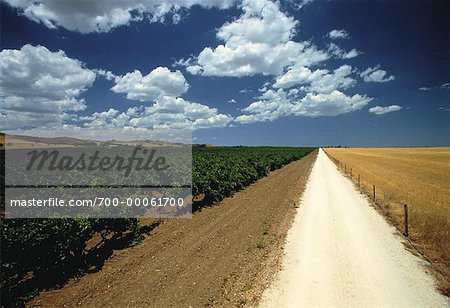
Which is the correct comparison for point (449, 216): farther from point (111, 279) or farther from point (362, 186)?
point (111, 279)

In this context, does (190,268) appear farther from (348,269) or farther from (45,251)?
(348,269)

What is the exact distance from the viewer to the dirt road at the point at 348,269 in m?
7.71

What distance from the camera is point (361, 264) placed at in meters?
9.87

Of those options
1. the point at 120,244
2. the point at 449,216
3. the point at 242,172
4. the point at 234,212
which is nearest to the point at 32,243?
the point at 120,244

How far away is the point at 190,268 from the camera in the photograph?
9.80 metres

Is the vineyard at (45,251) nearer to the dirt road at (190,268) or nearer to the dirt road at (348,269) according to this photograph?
the dirt road at (190,268)

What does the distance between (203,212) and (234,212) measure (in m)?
1.88

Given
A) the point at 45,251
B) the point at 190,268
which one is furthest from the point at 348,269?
the point at 45,251

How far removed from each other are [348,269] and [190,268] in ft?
17.2

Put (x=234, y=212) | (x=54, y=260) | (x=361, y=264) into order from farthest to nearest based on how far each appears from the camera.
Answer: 1. (x=234, y=212)
2. (x=361, y=264)
3. (x=54, y=260)

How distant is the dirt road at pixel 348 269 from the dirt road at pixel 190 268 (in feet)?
2.30

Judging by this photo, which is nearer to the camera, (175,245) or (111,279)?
(111,279)

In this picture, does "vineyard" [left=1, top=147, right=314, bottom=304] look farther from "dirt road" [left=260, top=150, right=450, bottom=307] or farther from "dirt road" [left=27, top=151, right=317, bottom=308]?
"dirt road" [left=260, top=150, right=450, bottom=307]

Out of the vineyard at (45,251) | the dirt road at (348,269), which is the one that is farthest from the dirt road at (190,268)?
the dirt road at (348,269)
